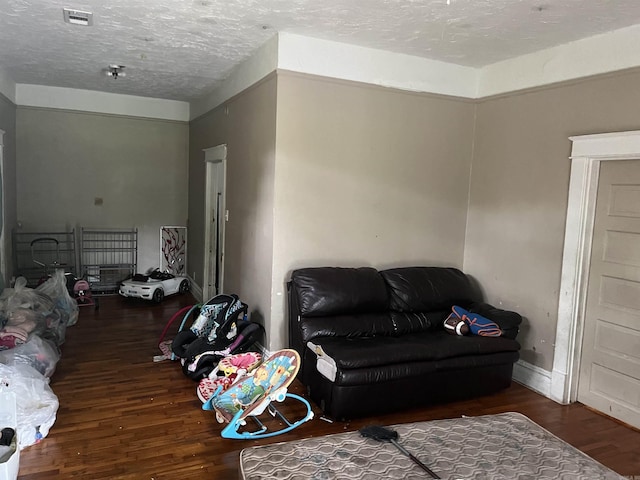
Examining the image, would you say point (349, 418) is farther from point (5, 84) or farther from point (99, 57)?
point (5, 84)

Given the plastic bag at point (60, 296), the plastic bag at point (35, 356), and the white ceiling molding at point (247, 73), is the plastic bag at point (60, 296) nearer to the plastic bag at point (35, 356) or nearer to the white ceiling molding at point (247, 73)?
the plastic bag at point (35, 356)

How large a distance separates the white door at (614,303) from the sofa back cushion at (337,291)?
1.59m

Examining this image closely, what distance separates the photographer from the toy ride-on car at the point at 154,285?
20.0 ft

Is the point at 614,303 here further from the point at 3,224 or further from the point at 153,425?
the point at 3,224

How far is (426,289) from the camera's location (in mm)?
4078

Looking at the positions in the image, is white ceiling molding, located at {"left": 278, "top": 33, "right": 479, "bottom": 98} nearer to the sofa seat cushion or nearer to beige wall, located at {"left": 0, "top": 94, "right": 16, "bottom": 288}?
the sofa seat cushion

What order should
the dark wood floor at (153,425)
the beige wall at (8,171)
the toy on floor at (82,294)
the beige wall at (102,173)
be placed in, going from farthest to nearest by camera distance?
the beige wall at (102,173), the toy on floor at (82,294), the beige wall at (8,171), the dark wood floor at (153,425)

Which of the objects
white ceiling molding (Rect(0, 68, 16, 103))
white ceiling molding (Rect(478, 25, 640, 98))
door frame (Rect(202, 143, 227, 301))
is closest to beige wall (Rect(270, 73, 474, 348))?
white ceiling molding (Rect(478, 25, 640, 98))

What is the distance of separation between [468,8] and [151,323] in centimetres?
440

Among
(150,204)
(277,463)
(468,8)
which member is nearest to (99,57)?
(150,204)

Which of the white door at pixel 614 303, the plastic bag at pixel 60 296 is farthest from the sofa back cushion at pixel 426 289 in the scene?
the plastic bag at pixel 60 296

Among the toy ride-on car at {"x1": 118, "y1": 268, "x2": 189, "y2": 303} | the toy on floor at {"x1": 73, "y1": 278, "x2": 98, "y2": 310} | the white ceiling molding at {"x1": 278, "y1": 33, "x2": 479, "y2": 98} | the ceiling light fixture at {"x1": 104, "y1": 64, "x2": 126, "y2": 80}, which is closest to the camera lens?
the white ceiling molding at {"x1": 278, "y1": 33, "x2": 479, "y2": 98}

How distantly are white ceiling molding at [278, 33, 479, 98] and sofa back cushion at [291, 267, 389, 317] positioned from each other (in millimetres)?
1628

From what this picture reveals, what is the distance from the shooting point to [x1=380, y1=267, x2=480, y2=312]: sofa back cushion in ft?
13.1
